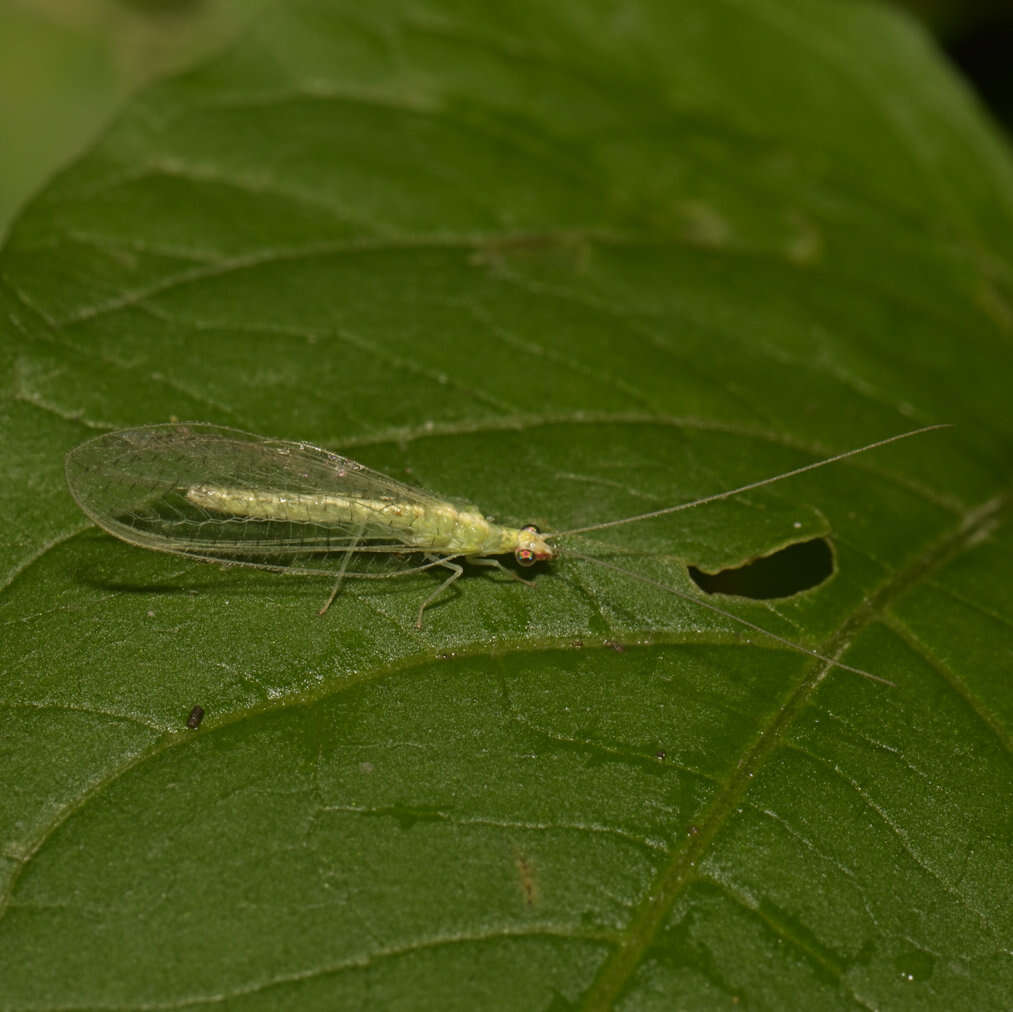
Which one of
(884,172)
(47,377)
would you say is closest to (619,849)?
(47,377)

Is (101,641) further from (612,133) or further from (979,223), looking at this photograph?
(979,223)

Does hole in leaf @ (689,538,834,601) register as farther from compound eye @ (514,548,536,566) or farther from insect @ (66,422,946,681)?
compound eye @ (514,548,536,566)

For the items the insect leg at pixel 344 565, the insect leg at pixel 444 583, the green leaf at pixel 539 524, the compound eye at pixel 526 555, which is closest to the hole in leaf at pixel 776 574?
the green leaf at pixel 539 524

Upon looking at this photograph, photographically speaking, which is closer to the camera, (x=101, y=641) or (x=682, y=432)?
(x=101, y=641)

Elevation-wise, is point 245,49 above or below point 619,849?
above

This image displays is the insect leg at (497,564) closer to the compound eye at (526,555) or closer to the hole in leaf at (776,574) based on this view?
the compound eye at (526,555)

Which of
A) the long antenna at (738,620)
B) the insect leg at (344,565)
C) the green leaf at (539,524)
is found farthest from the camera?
the insect leg at (344,565)
